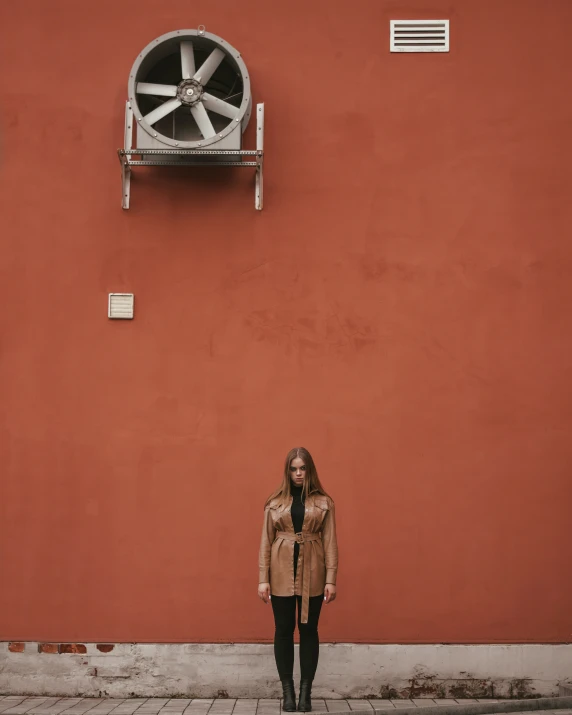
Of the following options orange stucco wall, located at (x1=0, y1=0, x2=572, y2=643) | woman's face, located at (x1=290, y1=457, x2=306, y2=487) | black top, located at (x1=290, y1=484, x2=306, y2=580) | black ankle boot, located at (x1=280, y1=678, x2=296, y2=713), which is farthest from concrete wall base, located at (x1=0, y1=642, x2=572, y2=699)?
woman's face, located at (x1=290, y1=457, x2=306, y2=487)

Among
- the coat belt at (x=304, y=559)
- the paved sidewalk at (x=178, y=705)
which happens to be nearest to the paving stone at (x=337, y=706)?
the paved sidewalk at (x=178, y=705)

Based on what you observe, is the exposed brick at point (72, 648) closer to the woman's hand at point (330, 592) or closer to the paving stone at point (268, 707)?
the paving stone at point (268, 707)

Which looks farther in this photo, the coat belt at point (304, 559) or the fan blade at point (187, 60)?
Answer: the fan blade at point (187, 60)

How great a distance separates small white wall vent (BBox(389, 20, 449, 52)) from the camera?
6.15m

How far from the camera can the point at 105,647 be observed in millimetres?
5762

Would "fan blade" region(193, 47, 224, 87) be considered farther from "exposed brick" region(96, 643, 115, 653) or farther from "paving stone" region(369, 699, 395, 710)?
"paving stone" region(369, 699, 395, 710)

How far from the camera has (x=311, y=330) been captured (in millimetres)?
6020

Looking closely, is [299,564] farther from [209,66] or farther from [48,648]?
[209,66]

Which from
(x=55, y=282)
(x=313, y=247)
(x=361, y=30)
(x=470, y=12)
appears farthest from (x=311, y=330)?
(x=470, y=12)

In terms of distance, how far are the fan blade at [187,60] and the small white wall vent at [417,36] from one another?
149 centimetres

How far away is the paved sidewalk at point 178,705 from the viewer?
5281 millimetres

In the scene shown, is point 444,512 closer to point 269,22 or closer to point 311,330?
point 311,330

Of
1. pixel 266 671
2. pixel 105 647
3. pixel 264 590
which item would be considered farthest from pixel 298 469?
pixel 105 647

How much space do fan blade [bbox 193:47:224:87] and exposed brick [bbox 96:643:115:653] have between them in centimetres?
404
